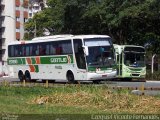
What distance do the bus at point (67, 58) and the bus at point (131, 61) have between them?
698 centimetres

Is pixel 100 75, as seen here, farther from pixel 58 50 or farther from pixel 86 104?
pixel 86 104

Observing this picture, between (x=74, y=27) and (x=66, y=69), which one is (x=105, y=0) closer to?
(x=74, y=27)

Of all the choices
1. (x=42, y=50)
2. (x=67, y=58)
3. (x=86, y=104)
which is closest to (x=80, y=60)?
(x=67, y=58)

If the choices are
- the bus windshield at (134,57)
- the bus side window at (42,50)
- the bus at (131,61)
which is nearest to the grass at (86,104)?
the bus side window at (42,50)

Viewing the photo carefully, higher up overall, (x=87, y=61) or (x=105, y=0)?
(x=105, y=0)

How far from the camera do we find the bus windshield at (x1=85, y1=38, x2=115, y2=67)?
33.3 m

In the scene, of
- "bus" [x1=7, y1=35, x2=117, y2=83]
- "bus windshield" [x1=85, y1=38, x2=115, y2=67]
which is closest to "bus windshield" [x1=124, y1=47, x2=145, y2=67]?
"bus" [x1=7, y1=35, x2=117, y2=83]

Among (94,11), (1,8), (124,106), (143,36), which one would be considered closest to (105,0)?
(94,11)

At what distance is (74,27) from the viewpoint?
53000mm

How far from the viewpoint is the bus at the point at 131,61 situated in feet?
137

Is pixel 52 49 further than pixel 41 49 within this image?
No

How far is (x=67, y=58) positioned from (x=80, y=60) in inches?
64.0

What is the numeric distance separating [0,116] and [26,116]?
0.69 m

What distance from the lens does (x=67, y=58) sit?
35.2 meters
